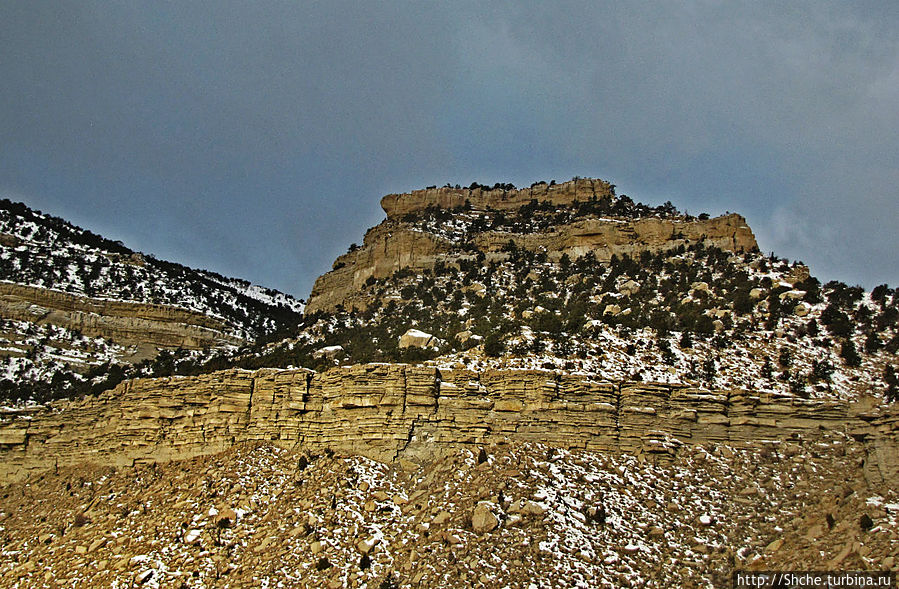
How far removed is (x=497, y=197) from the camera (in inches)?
2467

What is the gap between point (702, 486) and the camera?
2455cm

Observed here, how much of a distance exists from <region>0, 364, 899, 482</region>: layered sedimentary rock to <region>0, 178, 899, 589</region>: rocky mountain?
0.09 meters

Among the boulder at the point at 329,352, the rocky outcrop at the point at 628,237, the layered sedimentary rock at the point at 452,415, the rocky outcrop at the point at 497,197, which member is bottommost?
the layered sedimentary rock at the point at 452,415

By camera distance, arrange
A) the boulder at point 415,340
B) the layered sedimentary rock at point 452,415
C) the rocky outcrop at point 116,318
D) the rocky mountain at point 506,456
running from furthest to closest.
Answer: the rocky outcrop at point 116,318 < the boulder at point 415,340 < the layered sedimentary rock at point 452,415 < the rocky mountain at point 506,456

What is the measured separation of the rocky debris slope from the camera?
2070cm

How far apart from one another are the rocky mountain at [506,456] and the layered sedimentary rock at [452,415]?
0.09 meters

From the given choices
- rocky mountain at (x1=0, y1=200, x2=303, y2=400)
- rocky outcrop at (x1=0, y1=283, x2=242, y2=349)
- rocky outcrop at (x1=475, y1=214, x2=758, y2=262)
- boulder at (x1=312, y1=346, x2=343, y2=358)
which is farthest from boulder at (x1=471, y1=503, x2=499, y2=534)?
rocky outcrop at (x1=0, y1=283, x2=242, y2=349)

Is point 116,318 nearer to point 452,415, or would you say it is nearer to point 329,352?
point 329,352

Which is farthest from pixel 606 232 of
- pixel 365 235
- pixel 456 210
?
pixel 365 235

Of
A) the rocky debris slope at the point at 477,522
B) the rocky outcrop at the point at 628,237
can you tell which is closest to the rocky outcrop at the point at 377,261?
the rocky outcrop at the point at 628,237

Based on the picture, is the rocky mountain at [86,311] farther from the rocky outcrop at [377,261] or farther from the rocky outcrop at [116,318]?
the rocky outcrop at [377,261]

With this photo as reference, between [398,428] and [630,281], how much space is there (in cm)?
2129

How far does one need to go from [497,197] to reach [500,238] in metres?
9.52

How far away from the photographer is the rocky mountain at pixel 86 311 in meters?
50.7
